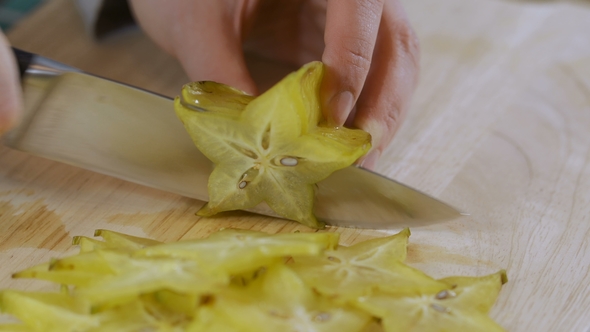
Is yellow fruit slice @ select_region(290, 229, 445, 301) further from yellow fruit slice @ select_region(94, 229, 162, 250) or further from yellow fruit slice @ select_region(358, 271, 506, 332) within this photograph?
yellow fruit slice @ select_region(94, 229, 162, 250)

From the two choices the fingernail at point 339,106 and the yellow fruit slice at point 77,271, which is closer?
the yellow fruit slice at point 77,271

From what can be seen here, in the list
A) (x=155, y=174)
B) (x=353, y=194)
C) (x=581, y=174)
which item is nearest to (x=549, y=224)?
(x=581, y=174)

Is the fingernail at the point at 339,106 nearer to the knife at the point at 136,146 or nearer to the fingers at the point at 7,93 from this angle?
the knife at the point at 136,146

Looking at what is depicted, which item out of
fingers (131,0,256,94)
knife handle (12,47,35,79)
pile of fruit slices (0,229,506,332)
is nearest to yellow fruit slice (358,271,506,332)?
pile of fruit slices (0,229,506,332)

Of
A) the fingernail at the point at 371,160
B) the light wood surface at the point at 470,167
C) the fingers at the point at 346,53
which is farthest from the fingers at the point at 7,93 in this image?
the fingernail at the point at 371,160

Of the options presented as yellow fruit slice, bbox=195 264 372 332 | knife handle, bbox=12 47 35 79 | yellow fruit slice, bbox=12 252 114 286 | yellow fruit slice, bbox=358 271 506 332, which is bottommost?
yellow fruit slice, bbox=12 252 114 286

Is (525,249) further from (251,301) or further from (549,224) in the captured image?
(251,301)
